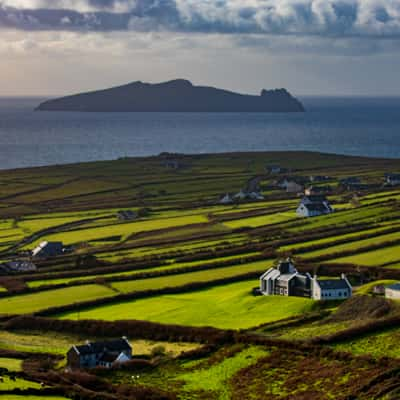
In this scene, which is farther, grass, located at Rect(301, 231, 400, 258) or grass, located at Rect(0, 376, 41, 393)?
grass, located at Rect(301, 231, 400, 258)

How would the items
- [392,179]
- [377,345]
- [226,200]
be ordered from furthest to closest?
[392,179] < [226,200] < [377,345]

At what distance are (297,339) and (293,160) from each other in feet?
441

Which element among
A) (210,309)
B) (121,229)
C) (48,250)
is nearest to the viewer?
(210,309)

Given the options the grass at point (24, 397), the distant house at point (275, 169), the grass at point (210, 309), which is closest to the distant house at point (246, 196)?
the distant house at point (275, 169)

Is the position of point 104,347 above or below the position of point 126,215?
above

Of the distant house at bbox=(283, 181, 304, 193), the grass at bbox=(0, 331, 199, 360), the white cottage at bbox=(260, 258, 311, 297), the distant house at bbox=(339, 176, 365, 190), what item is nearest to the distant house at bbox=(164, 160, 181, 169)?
the distant house at bbox=(283, 181, 304, 193)

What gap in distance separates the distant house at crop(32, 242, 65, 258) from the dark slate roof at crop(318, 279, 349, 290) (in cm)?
3252

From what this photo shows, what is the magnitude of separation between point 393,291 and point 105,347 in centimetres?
1934

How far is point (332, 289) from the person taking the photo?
6244 centimetres

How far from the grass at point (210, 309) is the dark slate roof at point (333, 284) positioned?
61.0 inches

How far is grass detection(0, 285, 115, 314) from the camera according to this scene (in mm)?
64500

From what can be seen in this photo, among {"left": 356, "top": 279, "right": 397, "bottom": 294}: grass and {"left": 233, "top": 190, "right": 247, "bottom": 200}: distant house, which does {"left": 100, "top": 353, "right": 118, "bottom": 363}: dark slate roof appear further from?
{"left": 233, "top": 190, "right": 247, "bottom": 200}: distant house

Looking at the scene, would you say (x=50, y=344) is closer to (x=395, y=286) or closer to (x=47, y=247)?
(x=395, y=286)

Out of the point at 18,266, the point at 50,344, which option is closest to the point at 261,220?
the point at 18,266
